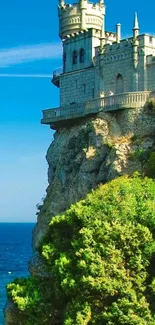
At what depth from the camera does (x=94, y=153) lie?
169ft

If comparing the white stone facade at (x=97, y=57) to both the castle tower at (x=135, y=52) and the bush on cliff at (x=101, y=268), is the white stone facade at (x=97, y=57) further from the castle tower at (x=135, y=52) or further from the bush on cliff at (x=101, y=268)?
the bush on cliff at (x=101, y=268)

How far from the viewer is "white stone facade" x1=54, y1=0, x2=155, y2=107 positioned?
52469 mm

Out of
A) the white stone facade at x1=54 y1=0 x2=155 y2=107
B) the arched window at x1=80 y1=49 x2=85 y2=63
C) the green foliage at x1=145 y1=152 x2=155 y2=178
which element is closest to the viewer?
the green foliage at x1=145 y1=152 x2=155 y2=178

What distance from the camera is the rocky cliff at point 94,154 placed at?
158ft

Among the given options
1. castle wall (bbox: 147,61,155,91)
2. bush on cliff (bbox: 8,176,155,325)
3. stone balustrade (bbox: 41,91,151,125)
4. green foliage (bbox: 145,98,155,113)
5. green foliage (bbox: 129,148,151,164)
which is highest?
castle wall (bbox: 147,61,155,91)

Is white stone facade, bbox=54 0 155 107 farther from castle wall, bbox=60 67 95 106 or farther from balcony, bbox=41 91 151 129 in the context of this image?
balcony, bbox=41 91 151 129

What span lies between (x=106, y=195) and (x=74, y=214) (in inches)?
75.9

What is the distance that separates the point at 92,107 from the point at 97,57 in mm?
5369

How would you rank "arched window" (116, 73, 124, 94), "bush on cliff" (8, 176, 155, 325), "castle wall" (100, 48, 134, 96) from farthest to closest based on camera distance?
"arched window" (116, 73, 124, 94) < "castle wall" (100, 48, 134, 96) < "bush on cliff" (8, 176, 155, 325)

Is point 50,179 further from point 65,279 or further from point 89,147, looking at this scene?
point 65,279


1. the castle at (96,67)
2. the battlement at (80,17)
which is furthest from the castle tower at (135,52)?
the battlement at (80,17)

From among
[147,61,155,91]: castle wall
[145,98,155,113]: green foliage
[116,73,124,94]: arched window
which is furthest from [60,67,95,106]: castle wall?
[145,98,155,113]: green foliage

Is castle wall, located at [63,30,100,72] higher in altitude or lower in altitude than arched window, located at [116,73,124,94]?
higher

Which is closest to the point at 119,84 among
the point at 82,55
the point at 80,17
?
the point at 82,55
